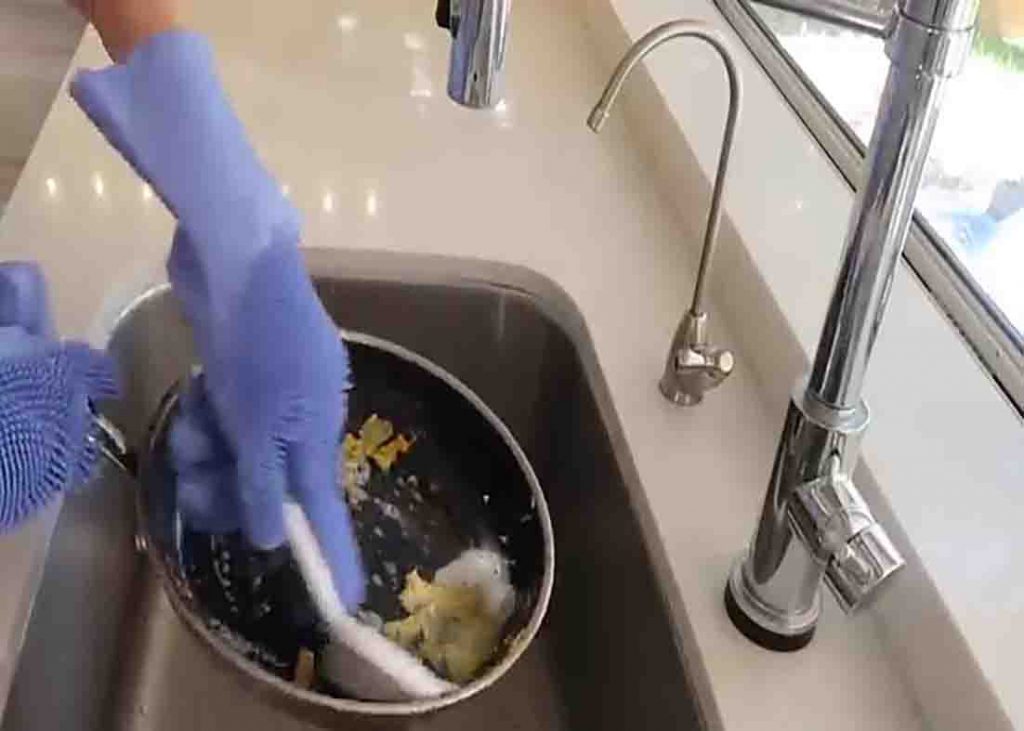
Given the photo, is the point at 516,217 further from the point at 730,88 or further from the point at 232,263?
the point at 232,263

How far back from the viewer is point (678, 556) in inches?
29.5

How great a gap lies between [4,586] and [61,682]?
0.11 metres

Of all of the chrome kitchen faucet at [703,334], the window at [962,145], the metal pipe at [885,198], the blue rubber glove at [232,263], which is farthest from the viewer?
the window at [962,145]

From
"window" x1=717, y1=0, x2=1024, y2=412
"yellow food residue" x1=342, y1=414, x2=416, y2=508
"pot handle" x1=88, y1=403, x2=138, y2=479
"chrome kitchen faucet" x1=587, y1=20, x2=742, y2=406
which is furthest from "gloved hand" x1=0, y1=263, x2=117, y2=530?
"window" x1=717, y1=0, x2=1024, y2=412

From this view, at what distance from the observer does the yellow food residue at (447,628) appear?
0.78 metres

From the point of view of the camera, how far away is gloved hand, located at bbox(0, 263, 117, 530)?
25.9 inches

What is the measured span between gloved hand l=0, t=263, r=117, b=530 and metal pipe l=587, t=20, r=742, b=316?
0.90ft

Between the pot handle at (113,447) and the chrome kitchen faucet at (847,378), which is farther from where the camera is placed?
the pot handle at (113,447)

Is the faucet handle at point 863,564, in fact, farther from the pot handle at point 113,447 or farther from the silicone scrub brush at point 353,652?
the pot handle at point 113,447

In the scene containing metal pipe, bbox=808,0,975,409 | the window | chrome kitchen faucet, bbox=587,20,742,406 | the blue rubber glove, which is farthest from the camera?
the window

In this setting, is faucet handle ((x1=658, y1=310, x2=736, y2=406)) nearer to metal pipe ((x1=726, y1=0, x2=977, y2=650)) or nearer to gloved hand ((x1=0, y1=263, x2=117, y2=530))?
metal pipe ((x1=726, y1=0, x2=977, y2=650))

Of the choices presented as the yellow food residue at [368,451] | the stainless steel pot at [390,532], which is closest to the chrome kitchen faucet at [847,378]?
the stainless steel pot at [390,532]

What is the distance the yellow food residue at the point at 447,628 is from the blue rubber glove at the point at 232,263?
0.49ft

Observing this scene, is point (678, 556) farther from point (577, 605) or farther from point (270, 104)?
point (270, 104)
